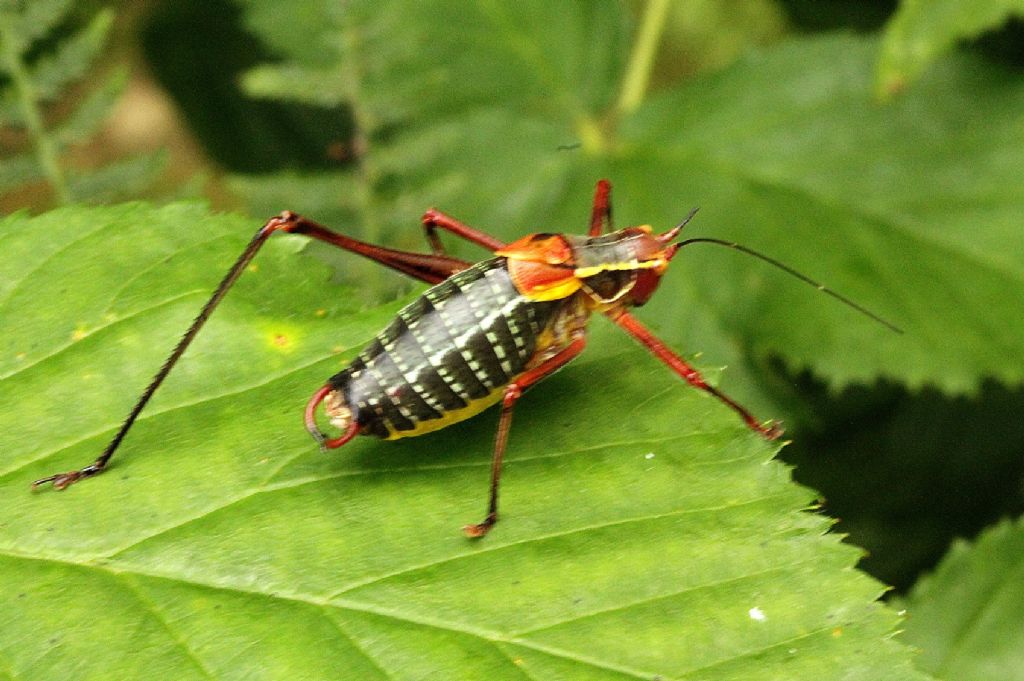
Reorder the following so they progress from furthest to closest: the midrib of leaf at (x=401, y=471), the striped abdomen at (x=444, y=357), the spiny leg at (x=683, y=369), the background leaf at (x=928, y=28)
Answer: the background leaf at (x=928, y=28) → the spiny leg at (x=683, y=369) → the striped abdomen at (x=444, y=357) → the midrib of leaf at (x=401, y=471)


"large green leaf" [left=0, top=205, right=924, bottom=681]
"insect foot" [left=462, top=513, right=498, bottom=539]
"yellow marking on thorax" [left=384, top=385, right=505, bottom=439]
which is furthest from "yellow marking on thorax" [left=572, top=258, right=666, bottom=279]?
"insect foot" [left=462, top=513, right=498, bottom=539]

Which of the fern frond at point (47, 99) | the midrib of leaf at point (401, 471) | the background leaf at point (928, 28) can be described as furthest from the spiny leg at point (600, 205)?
the fern frond at point (47, 99)

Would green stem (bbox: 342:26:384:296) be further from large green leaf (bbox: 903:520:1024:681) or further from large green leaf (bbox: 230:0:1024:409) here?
large green leaf (bbox: 903:520:1024:681)

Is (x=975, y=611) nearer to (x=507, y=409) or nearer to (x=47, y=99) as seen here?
(x=507, y=409)

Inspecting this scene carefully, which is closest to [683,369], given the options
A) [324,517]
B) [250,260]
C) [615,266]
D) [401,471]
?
[615,266]

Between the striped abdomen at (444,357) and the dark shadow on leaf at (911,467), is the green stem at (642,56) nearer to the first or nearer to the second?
the dark shadow on leaf at (911,467)

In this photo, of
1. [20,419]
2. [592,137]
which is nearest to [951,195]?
[592,137]
